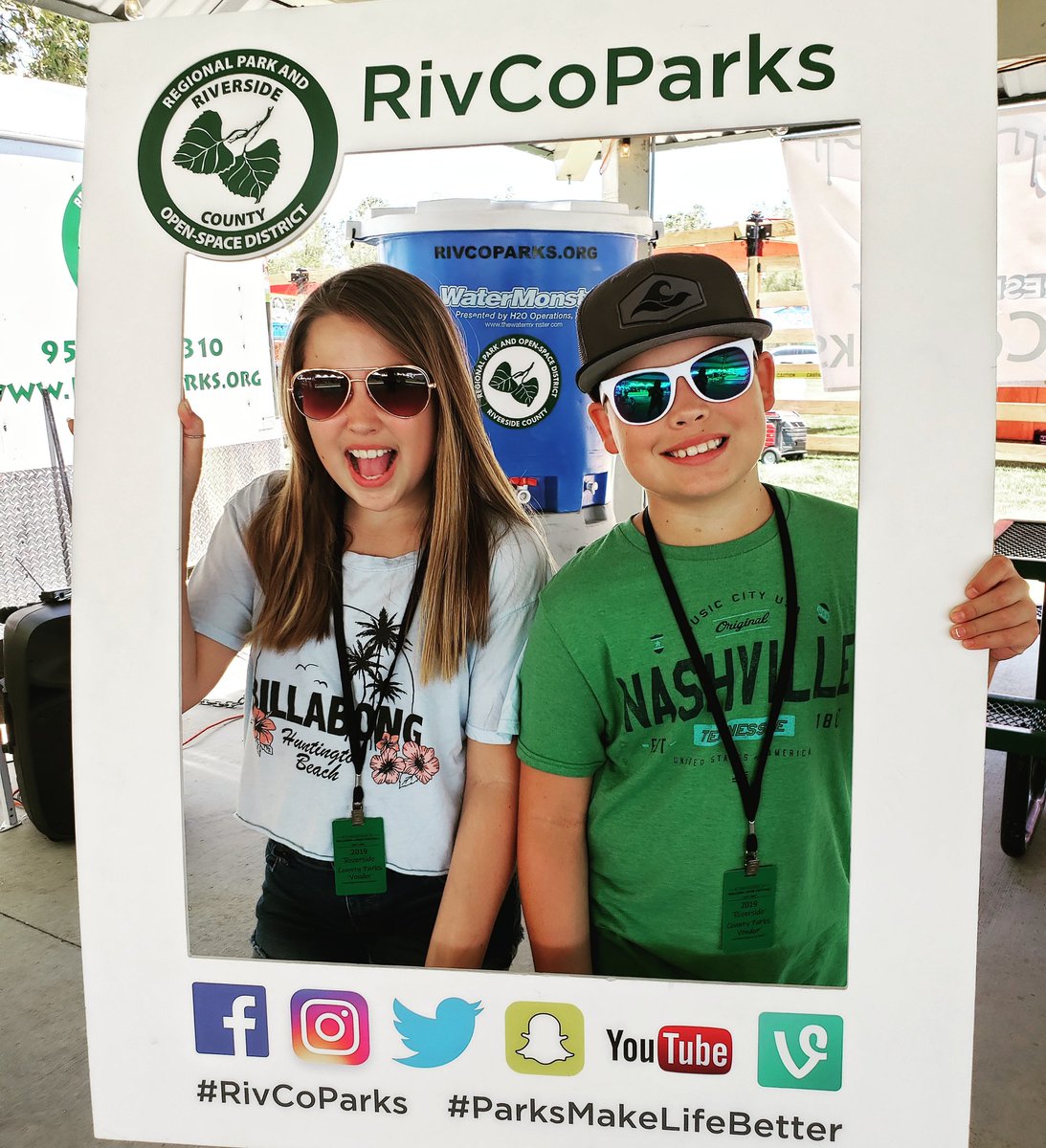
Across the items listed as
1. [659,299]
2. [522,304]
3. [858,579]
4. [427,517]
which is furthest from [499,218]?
[858,579]

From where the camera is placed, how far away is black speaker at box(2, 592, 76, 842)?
3234mm

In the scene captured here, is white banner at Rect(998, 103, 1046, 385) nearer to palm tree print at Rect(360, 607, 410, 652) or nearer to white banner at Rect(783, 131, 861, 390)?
white banner at Rect(783, 131, 861, 390)

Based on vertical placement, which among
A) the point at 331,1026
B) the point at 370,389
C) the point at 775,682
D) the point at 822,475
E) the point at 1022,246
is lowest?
the point at 331,1026

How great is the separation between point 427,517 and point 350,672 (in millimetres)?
210

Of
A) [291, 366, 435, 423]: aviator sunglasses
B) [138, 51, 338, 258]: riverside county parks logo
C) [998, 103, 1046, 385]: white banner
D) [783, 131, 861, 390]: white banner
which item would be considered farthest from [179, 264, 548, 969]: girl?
[998, 103, 1046, 385]: white banner

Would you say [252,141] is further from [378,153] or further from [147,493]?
[147,493]

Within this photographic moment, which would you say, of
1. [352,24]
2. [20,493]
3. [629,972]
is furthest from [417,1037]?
[20,493]

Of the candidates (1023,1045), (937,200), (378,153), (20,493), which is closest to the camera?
(937,200)

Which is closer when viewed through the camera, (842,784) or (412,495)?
(842,784)

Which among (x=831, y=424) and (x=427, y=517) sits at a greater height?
(x=831, y=424)

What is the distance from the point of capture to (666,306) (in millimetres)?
1081

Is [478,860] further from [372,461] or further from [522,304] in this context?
[522,304]

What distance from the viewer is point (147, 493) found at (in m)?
1.11

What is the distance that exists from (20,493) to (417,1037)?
3194mm
